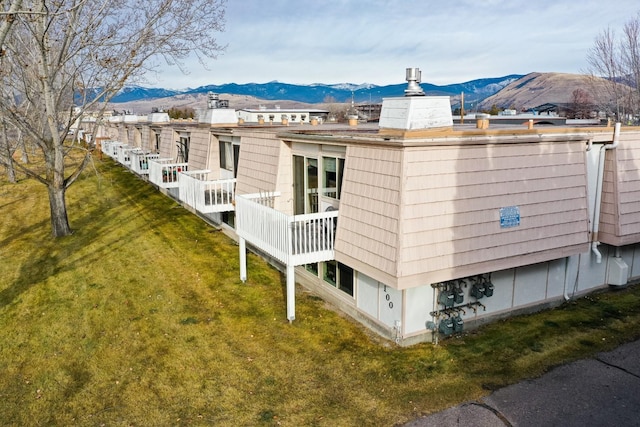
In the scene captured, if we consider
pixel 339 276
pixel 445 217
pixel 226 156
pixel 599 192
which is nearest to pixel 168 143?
pixel 226 156

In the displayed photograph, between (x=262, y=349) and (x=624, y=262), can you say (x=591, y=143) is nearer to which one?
(x=624, y=262)

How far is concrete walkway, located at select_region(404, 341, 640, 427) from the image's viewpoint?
6.12m

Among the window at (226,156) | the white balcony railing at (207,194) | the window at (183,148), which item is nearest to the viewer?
the white balcony railing at (207,194)

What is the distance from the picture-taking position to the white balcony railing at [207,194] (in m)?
13.4

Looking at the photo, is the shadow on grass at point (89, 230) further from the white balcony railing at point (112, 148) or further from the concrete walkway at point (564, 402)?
the concrete walkway at point (564, 402)

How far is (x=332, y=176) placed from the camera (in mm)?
9805

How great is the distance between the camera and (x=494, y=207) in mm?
7984

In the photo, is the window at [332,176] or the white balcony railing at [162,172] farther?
the white balcony railing at [162,172]

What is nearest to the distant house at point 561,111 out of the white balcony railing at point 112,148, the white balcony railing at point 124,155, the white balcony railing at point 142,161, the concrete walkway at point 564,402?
the white balcony railing at point 142,161

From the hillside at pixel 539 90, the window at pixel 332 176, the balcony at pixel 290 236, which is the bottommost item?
the balcony at pixel 290 236

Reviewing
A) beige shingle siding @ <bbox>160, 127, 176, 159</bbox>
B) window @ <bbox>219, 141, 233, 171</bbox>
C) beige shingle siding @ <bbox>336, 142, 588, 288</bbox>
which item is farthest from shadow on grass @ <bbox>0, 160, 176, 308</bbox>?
beige shingle siding @ <bbox>336, 142, 588, 288</bbox>

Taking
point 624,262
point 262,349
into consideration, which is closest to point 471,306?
point 262,349

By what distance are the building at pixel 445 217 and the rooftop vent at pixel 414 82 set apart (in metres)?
0.39

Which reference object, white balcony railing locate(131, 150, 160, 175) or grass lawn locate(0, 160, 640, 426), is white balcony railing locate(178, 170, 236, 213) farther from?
white balcony railing locate(131, 150, 160, 175)
